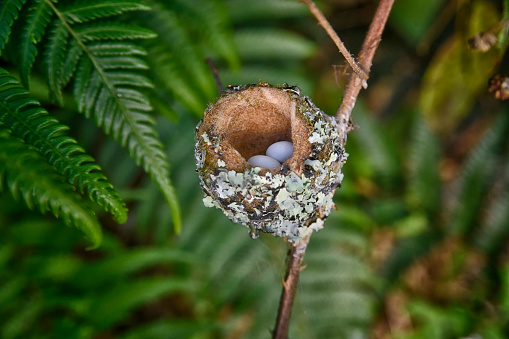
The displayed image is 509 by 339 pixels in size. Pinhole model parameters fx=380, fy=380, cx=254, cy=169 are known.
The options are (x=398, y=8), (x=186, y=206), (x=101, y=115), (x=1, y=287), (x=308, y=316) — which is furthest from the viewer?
(x=398, y=8)

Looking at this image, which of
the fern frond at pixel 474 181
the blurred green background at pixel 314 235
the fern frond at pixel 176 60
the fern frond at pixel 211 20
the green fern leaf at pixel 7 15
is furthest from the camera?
the fern frond at pixel 474 181

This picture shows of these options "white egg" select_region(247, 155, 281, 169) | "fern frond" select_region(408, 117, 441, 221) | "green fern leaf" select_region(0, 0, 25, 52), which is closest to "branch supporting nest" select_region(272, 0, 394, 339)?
"white egg" select_region(247, 155, 281, 169)

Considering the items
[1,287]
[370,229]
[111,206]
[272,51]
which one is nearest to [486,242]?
[370,229]

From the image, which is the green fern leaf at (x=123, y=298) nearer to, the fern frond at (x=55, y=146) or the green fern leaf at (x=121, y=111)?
the green fern leaf at (x=121, y=111)

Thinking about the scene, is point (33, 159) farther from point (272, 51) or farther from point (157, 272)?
point (157, 272)

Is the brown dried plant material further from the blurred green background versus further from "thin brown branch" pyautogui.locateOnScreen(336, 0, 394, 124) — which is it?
the blurred green background

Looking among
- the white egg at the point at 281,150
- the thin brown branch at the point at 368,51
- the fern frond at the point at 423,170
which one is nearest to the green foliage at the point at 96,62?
the white egg at the point at 281,150

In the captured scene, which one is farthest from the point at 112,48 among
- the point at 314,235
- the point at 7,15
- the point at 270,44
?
the point at 314,235
